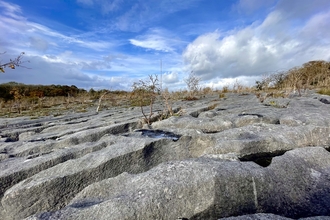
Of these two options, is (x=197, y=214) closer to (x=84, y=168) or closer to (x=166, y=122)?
(x=84, y=168)

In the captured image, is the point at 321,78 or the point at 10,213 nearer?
the point at 10,213

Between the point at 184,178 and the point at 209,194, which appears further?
the point at 184,178

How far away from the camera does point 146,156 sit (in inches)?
97.1

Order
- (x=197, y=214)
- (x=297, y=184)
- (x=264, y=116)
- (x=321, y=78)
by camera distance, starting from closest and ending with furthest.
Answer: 1. (x=197, y=214)
2. (x=297, y=184)
3. (x=264, y=116)
4. (x=321, y=78)

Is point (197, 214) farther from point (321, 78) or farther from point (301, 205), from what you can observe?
point (321, 78)

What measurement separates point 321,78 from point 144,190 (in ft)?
69.8

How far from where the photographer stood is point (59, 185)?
6.45 ft

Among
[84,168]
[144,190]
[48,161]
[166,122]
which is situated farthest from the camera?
[166,122]

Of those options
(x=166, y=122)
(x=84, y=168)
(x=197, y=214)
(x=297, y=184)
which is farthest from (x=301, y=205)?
(x=166, y=122)

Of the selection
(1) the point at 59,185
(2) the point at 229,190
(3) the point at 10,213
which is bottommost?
(3) the point at 10,213

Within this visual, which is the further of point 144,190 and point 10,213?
point 10,213

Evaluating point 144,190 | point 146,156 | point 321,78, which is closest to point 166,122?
point 146,156

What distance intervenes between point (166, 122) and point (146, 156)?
61.5 inches

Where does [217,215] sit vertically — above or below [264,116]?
below
